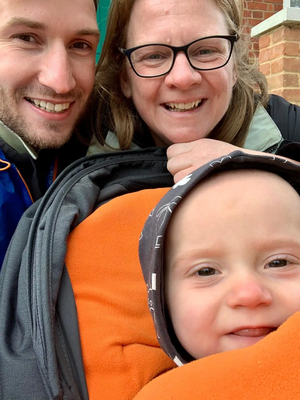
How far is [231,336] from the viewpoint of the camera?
3.41 ft

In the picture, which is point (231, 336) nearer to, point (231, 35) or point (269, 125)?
point (269, 125)

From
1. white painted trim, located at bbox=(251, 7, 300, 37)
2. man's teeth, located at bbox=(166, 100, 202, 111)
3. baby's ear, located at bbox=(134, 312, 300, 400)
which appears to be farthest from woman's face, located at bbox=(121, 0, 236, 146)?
white painted trim, located at bbox=(251, 7, 300, 37)

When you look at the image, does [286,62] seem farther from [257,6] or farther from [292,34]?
[257,6]

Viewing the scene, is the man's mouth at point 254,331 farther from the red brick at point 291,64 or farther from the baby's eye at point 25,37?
the red brick at point 291,64

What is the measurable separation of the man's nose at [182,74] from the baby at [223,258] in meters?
0.65

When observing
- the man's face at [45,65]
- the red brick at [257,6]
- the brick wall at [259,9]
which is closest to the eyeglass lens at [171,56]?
the man's face at [45,65]

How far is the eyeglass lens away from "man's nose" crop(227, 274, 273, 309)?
108 cm

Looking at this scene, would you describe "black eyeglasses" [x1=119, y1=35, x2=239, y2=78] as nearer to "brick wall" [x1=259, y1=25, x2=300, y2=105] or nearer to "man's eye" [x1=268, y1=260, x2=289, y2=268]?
"man's eye" [x1=268, y1=260, x2=289, y2=268]

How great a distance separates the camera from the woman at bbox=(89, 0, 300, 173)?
1.74 metres

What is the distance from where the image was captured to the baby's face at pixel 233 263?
40.0 inches

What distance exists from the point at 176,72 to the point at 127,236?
2.52 ft

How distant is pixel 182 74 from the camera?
174 centimetres

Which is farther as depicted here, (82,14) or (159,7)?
(82,14)

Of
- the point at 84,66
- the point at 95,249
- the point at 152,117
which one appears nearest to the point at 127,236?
the point at 95,249
